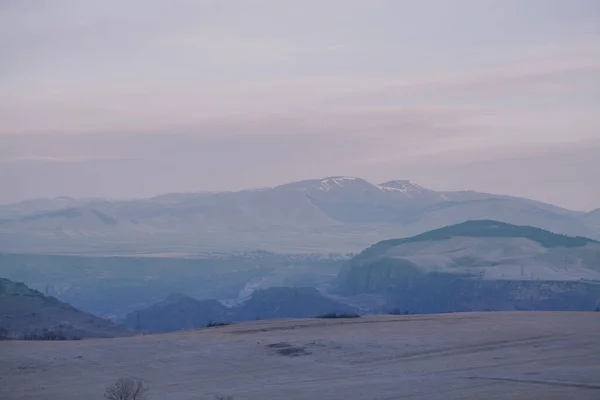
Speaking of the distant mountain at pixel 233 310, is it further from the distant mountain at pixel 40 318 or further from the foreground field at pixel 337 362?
the foreground field at pixel 337 362

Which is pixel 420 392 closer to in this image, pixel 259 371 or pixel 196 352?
pixel 259 371

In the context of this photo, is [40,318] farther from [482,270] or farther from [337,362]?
[482,270]

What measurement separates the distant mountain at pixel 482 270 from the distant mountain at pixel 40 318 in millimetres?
46738

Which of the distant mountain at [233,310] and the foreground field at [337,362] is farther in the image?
the distant mountain at [233,310]

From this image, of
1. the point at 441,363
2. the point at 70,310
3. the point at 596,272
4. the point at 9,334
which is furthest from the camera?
the point at 596,272

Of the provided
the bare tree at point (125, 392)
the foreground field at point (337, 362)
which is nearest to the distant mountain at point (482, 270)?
the foreground field at point (337, 362)

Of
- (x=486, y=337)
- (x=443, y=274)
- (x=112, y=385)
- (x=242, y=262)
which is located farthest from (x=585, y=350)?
(x=242, y=262)

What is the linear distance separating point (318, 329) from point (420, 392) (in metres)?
14.6

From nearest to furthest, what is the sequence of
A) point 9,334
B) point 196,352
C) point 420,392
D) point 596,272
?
1. point 420,392
2. point 196,352
3. point 9,334
4. point 596,272

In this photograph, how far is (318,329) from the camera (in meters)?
39.5

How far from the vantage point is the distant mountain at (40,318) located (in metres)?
54.5

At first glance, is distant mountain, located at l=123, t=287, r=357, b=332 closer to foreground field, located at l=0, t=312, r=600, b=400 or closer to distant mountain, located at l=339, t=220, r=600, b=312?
distant mountain, located at l=339, t=220, r=600, b=312

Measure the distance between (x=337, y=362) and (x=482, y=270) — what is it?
9218 centimetres

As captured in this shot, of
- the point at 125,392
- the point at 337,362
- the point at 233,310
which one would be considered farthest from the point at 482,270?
the point at 125,392
